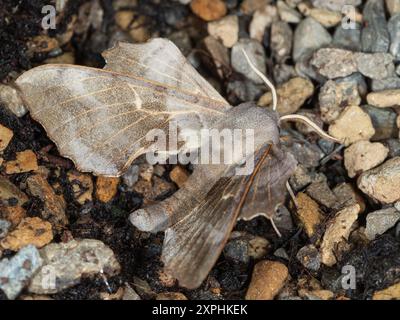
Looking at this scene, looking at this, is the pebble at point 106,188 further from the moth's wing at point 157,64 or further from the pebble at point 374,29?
the pebble at point 374,29

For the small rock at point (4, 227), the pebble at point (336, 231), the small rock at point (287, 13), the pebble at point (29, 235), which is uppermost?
the small rock at point (287, 13)

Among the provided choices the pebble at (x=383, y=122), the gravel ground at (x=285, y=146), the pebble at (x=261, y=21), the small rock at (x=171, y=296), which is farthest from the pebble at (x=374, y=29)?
the small rock at (x=171, y=296)

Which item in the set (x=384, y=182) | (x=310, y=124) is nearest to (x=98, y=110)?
(x=310, y=124)

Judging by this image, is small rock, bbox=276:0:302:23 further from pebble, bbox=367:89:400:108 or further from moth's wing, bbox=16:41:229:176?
moth's wing, bbox=16:41:229:176

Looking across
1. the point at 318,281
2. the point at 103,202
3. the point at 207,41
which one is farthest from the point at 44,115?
the point at 318,281

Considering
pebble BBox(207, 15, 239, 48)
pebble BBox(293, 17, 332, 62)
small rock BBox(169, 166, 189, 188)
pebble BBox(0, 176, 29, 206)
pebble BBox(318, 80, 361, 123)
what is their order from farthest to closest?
pebble BBox(207, 15, 239, 48) < pebble BBox(293, 17, 332, 62) < pebble BBox(318, 80, 361, 123) < small rock BBox(169, 166, 189, 188) < pebble BBox(0, 176, 29, 206)

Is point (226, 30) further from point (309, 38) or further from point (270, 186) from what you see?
point (270, 186)

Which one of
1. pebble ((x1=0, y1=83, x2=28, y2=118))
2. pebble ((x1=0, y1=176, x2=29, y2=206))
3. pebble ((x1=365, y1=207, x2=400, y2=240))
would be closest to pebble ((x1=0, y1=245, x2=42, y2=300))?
pebble ((x1=0, y1=176, x2=29, y2=206))
